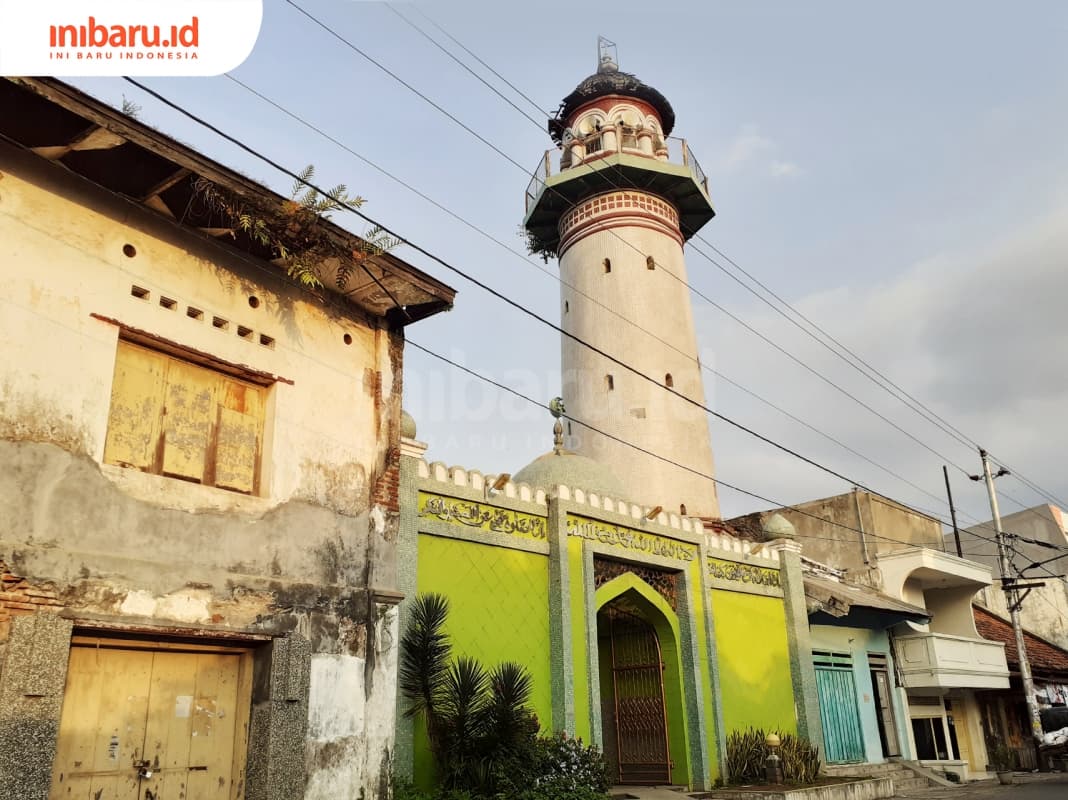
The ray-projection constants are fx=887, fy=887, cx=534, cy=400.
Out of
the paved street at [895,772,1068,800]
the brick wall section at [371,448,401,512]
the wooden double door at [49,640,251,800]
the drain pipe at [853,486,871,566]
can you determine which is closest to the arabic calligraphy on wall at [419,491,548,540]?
the brick wall section at [371,448,401,512]

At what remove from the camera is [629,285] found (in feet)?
68.8

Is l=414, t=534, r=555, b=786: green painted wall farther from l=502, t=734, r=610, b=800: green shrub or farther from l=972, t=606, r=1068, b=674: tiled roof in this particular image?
l=972, t=606, r=1068, b=674: tiled roof

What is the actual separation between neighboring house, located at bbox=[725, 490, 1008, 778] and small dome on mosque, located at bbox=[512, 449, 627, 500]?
5293mm

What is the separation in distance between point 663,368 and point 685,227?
19.0ft

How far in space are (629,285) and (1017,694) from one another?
55.1 ft

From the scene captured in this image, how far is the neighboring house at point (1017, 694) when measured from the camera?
24.0m

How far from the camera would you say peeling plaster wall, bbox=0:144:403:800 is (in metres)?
6.74

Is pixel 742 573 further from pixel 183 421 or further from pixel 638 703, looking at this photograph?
pixel 183 421

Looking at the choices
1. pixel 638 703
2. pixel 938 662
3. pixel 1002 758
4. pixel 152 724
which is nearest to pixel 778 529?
pixel 638 703

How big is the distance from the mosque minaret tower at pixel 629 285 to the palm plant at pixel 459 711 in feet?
31.7

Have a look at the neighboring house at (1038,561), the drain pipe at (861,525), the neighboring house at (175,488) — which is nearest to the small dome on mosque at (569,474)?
the neighboring house at (175,488)

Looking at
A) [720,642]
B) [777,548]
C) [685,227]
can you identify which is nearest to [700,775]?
[720,642]

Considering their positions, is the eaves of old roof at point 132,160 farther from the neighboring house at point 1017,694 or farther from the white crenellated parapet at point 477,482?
the neighboring house at point 1017,694

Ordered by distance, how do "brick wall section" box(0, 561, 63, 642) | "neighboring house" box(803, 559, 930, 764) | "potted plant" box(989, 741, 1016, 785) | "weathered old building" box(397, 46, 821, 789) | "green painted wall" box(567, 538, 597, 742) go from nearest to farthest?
"brick wall section" box(0, 561, 63, 642)
"weathered old building" box(397, 46, 821, 789)
"green painted wall" box(567, 538, 597, 742)
"neighboring house" box(803, 559, 930, 764)
"potted plant" box(989, 741, 1016, 785)
